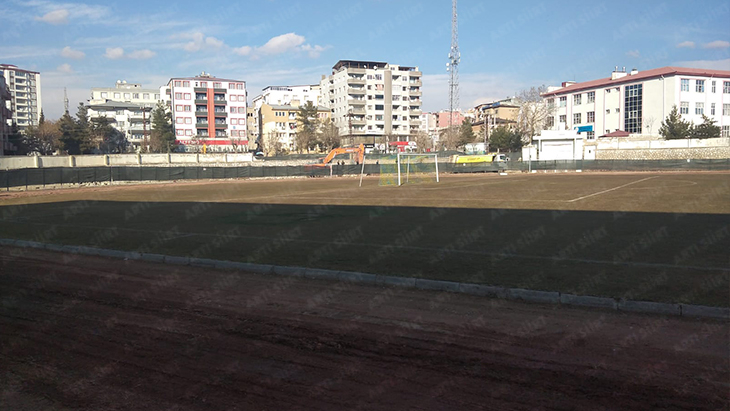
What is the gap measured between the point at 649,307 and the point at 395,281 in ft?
13.1

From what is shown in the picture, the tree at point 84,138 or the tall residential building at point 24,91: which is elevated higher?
the tall residential building at point 24,91

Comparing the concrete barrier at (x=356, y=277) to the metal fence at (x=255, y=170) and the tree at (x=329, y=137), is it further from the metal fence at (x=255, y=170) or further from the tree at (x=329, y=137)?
the tree at (x=329, y=137)

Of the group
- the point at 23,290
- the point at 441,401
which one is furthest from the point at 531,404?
the point at 23,290

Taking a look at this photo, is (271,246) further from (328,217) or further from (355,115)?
(355,115)

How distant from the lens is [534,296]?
26.1 ft

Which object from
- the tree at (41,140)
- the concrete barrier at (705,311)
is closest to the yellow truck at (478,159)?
the concrete barrier at (705,311)

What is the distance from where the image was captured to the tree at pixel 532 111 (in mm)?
100062

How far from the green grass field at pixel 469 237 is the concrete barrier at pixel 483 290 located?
39cm

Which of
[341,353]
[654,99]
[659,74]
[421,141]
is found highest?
[659,74]

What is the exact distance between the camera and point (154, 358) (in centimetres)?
573

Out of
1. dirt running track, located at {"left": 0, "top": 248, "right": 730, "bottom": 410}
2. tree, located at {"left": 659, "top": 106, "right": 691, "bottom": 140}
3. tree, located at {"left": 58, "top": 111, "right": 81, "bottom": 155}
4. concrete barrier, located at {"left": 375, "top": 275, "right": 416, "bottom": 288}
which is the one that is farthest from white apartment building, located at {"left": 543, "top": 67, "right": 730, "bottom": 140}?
tree, located at {"left": 58, "top": 111, "right": 81, "bottom": 155}

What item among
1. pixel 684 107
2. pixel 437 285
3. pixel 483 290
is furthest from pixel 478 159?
pixel 483 290

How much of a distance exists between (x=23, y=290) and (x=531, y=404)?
861 centimetres

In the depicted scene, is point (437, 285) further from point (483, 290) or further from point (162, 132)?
point (162, 132)
